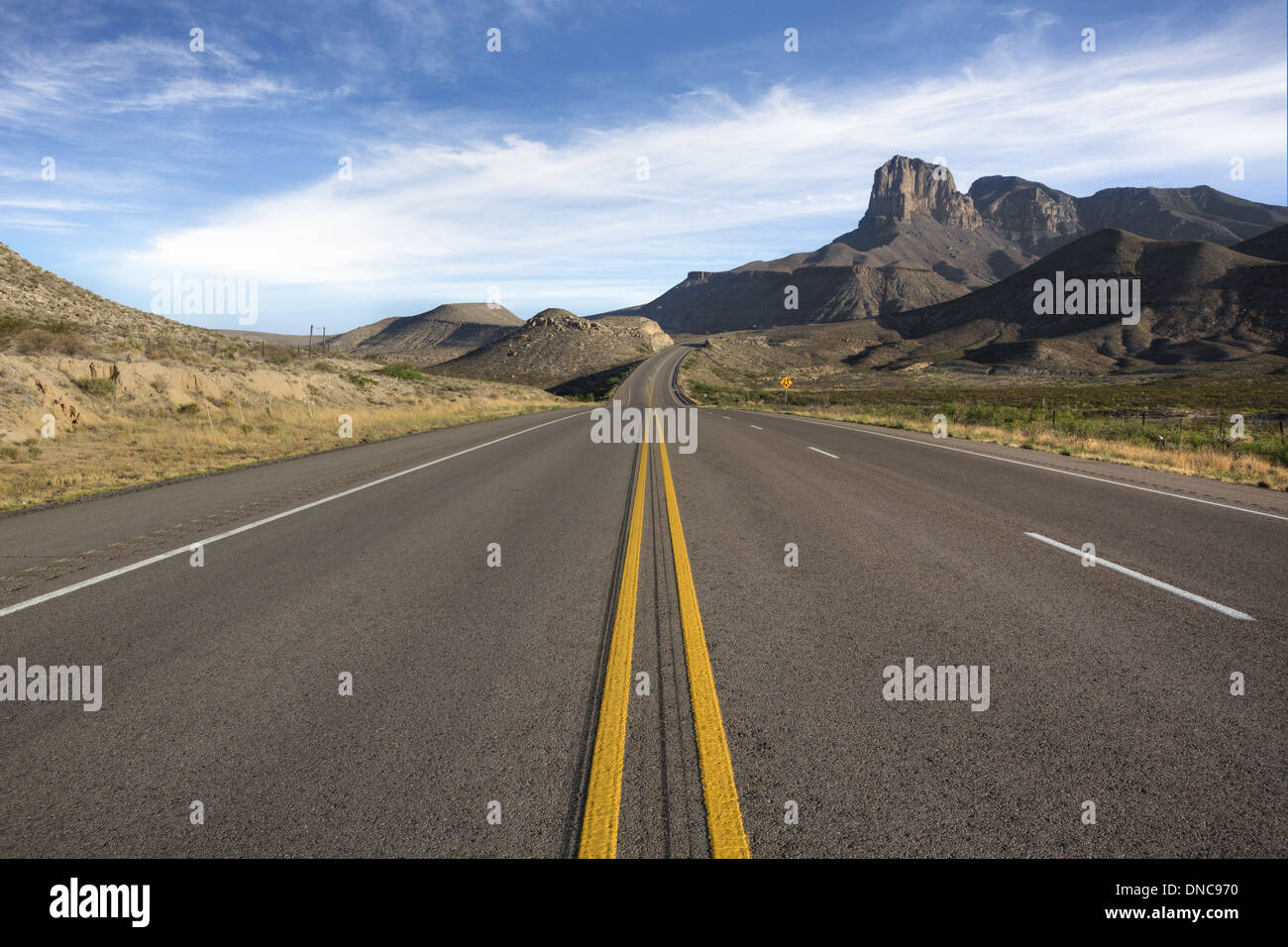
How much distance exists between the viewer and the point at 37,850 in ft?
8.04

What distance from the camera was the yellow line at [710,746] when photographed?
7.99ft

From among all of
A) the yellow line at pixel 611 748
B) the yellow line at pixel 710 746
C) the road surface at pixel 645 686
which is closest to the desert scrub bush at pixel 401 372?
the road surface at pixel 645 686

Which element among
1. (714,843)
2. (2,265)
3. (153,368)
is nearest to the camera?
(714,843)

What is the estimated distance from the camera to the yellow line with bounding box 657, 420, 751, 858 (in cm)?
244

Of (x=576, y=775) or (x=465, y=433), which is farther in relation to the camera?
(x=465, y=433)

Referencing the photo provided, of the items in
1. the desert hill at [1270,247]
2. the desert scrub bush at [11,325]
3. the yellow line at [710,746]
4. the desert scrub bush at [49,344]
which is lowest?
the yellow line at [710,746]

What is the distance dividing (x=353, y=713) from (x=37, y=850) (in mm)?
1235

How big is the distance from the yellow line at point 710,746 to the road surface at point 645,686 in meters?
0.02

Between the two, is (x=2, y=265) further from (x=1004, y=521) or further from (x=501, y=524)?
(x=1004, y=521)

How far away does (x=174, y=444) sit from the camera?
57.0 feet

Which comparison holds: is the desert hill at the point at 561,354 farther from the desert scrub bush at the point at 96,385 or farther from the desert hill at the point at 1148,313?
the desert scrub bush at the point at 96,385

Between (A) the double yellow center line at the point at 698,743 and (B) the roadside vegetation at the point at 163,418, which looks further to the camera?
(B) the roadside vegetation at the point at 163,418
